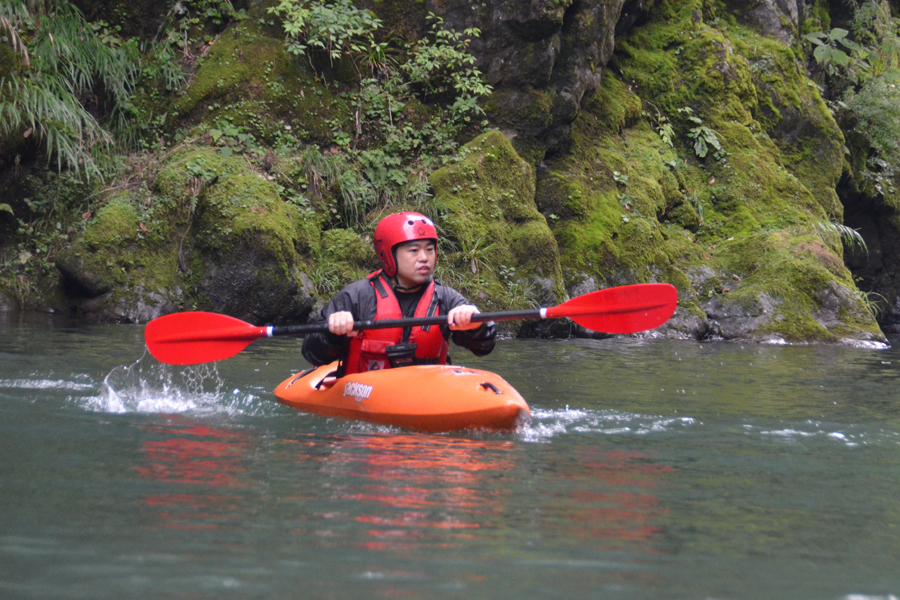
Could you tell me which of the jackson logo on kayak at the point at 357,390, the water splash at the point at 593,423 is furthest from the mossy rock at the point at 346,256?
the water splash at the point at 593,423

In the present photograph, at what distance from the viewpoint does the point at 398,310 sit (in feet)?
12.9

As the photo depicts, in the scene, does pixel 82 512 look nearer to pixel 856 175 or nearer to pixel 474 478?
pixel 474 478

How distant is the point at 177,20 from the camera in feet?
30.7

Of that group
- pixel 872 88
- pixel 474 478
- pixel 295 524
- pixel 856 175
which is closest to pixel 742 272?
pixel 856 175

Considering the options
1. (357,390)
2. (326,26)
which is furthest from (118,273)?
(357,390)

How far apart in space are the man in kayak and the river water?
41 centimetres

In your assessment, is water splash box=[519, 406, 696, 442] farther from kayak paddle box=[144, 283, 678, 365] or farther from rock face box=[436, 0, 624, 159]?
rock face box=[436, 0, 624, 159]

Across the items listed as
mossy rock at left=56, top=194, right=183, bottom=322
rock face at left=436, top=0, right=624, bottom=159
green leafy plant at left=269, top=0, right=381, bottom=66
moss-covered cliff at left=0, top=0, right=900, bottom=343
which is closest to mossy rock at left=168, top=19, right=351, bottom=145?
moss-covered cliff at left=0, top=0, right=900, bottom=343

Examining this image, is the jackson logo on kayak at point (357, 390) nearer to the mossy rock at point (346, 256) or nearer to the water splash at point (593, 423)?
the water splash at point (593, 423)

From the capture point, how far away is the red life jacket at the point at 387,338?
13.0 feet

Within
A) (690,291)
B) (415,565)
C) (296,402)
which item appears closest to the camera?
(415,565)

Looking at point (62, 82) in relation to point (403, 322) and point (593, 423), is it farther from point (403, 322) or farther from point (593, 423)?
point (593, 423)

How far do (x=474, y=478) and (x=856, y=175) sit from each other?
11.7m

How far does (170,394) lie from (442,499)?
2.57 meters
